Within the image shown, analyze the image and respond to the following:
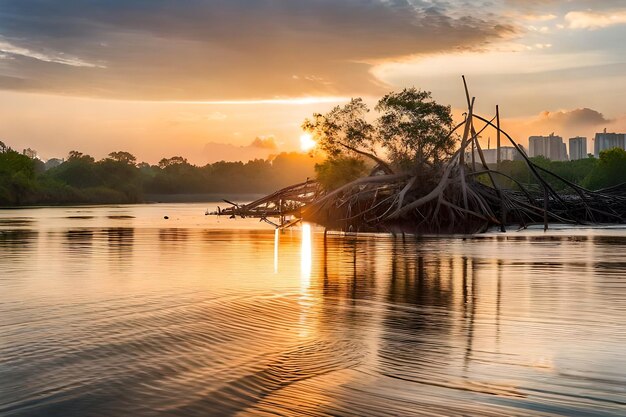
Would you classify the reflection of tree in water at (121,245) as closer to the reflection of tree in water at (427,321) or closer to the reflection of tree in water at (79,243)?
the reflection of tree in water at (79,243)

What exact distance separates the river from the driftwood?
2194 cm

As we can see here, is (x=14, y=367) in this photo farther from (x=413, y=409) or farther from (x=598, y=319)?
(x=598, y=319)

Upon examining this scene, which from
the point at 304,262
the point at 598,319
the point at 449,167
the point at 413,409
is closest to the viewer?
the point at 413,409

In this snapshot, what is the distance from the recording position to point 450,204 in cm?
4209

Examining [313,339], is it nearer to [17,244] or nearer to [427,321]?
[427,321]

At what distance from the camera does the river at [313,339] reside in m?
7.26

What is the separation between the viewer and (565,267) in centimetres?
2067

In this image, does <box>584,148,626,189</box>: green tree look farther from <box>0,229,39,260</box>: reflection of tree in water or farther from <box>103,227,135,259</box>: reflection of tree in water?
<box>0,229,39,260</box>: reflection of tree in water

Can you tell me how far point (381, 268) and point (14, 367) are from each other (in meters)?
13.1

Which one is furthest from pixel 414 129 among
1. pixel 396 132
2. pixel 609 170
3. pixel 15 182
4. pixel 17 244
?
pixel 15 182

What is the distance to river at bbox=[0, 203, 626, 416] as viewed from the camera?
7.26m

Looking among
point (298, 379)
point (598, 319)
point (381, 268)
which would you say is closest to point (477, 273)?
point (381, 268)

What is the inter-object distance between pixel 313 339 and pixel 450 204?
107ft

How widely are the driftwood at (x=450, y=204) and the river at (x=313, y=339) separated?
21935 millimetres
